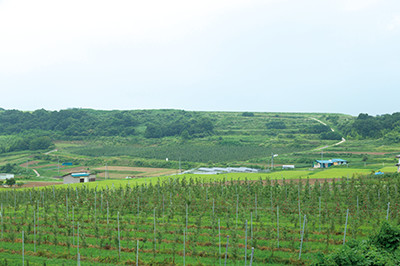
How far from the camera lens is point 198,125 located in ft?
364

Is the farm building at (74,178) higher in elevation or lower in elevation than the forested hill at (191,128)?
lower

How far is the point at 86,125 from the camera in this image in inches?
4604

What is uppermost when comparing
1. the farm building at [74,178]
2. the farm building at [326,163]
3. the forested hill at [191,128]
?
the forested hill at [191,128]

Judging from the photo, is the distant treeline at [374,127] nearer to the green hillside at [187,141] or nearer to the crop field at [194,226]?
the green hillside at [187,141]

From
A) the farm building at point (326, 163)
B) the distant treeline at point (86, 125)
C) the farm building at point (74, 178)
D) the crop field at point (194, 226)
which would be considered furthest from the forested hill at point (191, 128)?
the crop field at point (194, 226)

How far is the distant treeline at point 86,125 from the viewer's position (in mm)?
109062

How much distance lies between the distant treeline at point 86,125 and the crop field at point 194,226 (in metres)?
76.5

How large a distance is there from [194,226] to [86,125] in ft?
332

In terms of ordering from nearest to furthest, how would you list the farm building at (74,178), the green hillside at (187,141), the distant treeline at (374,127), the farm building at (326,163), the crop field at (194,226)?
the crop field at (194,226)
the farm building at (74,178)
the farm building at (326,163)
the green hillside at (187,141)
the distant treeline at (374,127)

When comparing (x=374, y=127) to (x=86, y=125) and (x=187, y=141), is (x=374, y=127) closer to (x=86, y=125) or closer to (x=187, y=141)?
(x=187, y=141)

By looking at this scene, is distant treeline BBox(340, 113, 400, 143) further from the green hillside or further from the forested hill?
the green hillside

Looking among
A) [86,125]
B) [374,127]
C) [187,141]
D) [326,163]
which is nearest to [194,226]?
[326,163]

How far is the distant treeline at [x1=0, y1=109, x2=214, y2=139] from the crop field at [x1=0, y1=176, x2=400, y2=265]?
76481 mm

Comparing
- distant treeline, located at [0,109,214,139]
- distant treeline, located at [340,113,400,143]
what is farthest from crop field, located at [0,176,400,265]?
distant treeline, located at [0,109,214,139]
